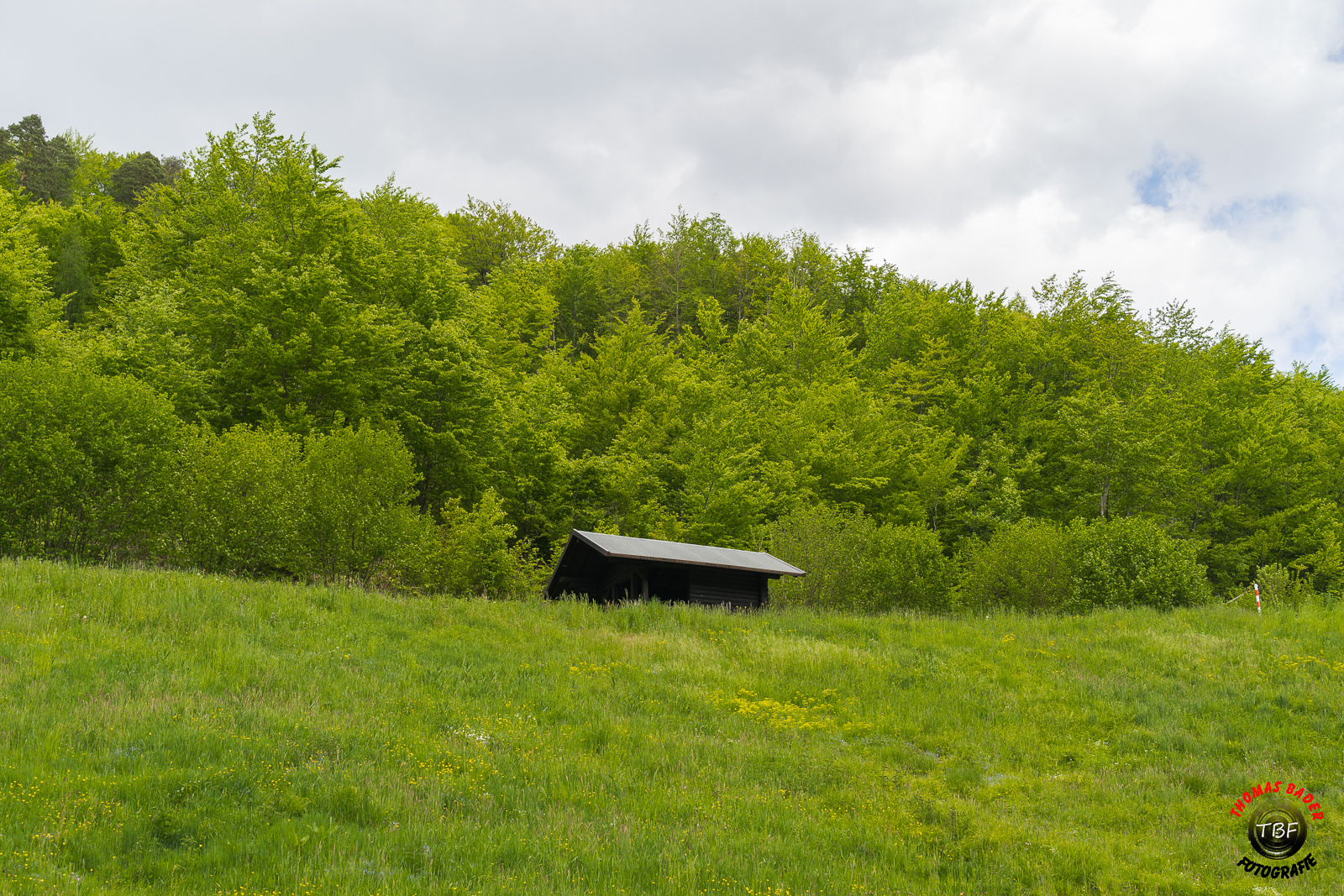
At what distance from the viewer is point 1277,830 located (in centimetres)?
1034

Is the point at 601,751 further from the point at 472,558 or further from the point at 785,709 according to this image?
the point at 472,558

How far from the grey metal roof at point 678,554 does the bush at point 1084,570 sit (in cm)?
1218

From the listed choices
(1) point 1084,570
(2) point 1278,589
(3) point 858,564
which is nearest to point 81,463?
(3) point 858,564

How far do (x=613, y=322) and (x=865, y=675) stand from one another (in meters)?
54.9

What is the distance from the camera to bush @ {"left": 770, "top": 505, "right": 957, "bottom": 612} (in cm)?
3534

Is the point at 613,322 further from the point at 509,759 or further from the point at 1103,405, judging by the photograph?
the point at 509,759

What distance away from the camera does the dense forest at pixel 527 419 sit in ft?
88.0

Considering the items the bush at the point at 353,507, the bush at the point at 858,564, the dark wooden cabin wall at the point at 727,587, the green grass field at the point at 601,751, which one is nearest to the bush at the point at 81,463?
the bush at the point at 353,507

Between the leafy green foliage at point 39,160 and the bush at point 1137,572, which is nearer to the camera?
the bush at point 1137,572

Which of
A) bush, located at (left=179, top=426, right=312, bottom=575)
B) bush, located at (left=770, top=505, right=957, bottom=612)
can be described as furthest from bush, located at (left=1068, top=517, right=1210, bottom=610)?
bush, located at (left=179, top=426, right=312, bottom=575)

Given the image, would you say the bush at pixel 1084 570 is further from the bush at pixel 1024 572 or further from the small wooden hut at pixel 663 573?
the small wooden hut at pixel 663 573

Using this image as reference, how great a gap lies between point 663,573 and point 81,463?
1832 cm

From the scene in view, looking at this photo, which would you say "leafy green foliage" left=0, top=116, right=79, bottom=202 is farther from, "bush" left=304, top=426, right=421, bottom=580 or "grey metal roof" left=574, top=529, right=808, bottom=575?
"grey metal roof" left=574, top=529, right=808, bottom=575

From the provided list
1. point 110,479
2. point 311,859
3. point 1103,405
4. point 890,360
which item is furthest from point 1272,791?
point 890,360
